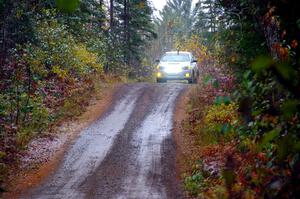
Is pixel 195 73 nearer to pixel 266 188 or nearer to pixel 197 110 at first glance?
pixel 197 110

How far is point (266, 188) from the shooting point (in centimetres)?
246

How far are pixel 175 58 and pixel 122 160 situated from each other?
50.3 ft

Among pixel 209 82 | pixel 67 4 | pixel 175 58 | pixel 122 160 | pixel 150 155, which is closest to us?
pixel 67 4

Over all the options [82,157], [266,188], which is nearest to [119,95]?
[82,157]

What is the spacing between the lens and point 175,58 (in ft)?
86.3

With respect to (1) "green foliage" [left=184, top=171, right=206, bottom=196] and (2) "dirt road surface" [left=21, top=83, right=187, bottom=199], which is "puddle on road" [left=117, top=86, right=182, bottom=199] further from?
(1) "green foliage" [left=184, top=171, right=206, bottom=196]

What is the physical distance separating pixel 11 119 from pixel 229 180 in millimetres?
12762

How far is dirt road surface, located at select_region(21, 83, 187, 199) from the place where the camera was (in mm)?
9312

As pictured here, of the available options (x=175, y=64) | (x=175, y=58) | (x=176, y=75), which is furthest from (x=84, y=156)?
(x=175, y=58)

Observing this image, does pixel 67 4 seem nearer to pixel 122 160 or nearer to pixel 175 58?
pixel 122 160

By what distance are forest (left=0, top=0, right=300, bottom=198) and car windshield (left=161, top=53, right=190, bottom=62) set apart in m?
3.07

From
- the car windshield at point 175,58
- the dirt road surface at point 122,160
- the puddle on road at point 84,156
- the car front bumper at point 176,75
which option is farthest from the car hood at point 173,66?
the puddle on road at point 84,156

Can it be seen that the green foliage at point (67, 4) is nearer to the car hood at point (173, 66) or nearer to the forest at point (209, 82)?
the forest at point (209, 82)

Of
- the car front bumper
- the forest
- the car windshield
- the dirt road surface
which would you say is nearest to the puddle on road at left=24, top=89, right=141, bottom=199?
the dirt road surface
